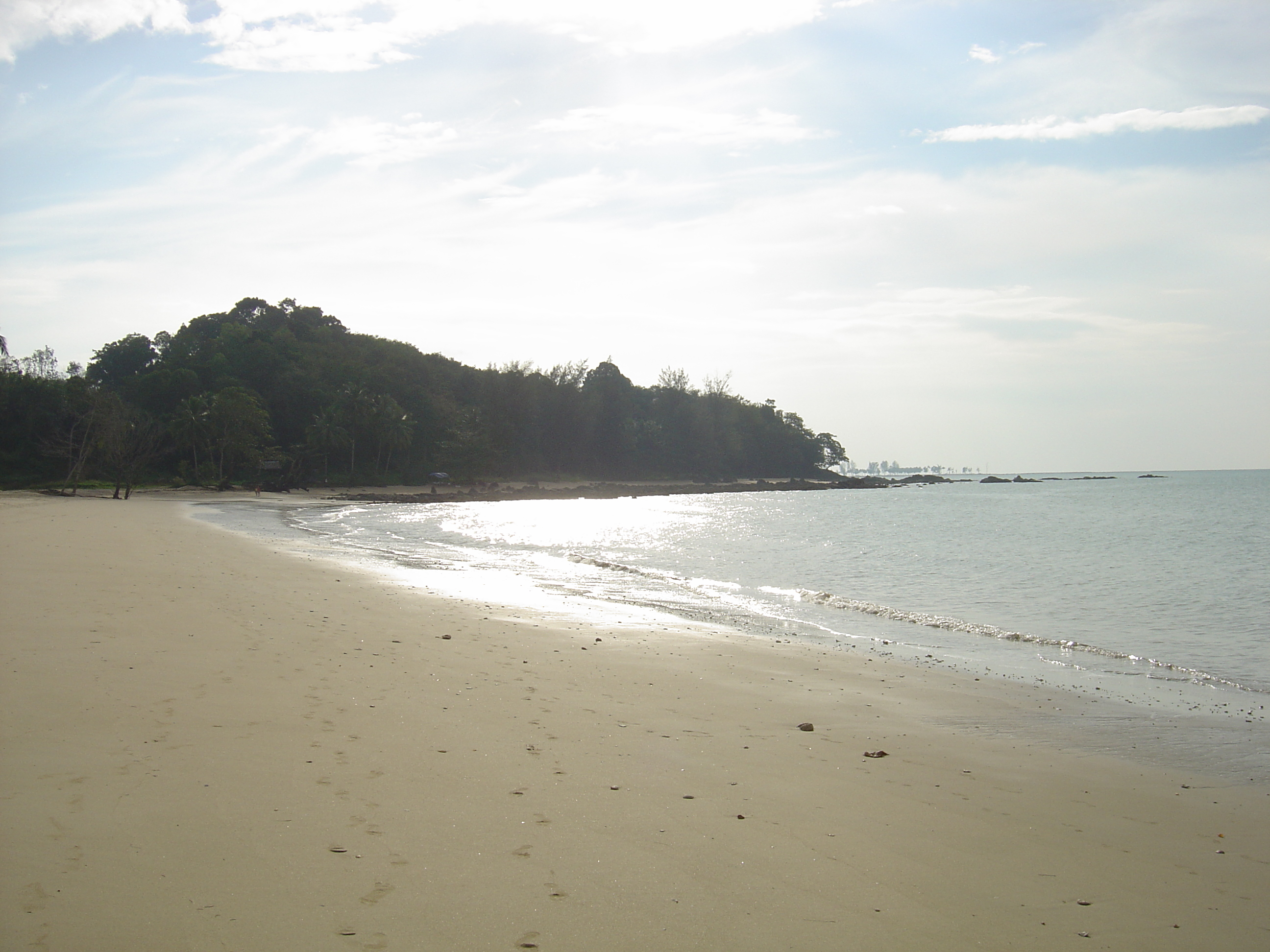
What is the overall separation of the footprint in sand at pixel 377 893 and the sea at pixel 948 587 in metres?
6.27

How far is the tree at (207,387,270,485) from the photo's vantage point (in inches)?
2480

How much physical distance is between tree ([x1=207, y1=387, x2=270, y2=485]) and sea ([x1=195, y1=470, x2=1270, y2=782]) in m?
18.9

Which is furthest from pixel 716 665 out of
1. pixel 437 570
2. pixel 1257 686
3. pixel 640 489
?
pixel 640 489

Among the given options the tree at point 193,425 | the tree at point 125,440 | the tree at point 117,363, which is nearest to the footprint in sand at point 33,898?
the tree at point 125,440

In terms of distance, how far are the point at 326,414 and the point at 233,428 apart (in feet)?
40.5

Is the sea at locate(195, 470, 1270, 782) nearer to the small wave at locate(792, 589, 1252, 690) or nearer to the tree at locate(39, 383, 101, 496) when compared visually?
the small wave at locate(792, 589, 1252, 690)

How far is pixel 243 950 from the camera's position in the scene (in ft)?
9.96

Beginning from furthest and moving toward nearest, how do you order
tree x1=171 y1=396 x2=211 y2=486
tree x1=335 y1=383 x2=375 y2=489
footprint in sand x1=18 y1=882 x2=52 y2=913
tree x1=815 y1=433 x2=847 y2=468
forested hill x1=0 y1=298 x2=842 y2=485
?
tree x1=815 y1=433 x2=847 y2=468, tree x1=335 y1=383 x2=375 y2=489, tree x1=171 y1=396 x2=211 y2=486, forested hill x1=0 y1=298 x2=842 y2=485, footprint in sand x1=18 y1=882 x2=52 y2=913

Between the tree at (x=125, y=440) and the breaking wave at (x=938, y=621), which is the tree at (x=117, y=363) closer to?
the tree at (x=125, y=440)

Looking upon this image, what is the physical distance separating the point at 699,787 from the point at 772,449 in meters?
131

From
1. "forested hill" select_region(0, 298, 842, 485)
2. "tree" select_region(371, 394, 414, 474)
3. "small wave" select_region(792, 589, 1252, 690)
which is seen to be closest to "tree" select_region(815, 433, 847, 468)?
"forested hill" select_region(0, 298, 842, 485)

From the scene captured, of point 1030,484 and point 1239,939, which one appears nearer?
point 1239,939

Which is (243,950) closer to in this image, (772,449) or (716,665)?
(716,665)

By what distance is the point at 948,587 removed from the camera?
19203 mm
